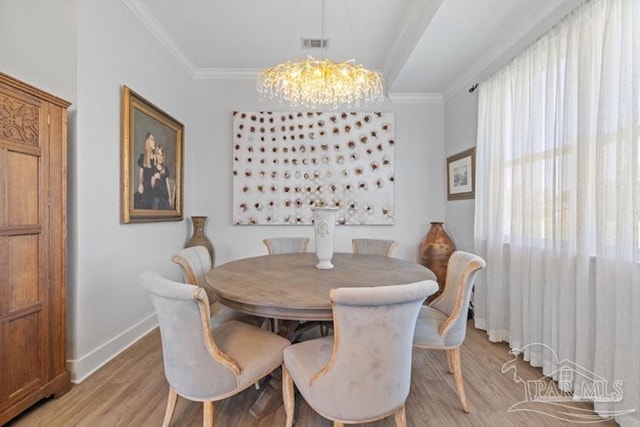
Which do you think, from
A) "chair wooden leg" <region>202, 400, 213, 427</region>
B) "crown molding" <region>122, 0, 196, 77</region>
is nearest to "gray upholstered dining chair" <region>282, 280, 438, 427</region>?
"chair wooden leg" <region>202, 400, 213, 427</region>

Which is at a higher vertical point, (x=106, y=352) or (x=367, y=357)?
(x=367, y=357)

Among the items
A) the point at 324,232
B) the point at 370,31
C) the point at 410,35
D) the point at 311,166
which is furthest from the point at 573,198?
the point at 311,166

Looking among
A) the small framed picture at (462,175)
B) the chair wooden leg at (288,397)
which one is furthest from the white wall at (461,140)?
the chair wooden leg at (288,397)

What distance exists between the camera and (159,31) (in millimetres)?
2932

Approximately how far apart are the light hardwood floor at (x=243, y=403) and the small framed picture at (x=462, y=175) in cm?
173

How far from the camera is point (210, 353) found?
1.36 meters

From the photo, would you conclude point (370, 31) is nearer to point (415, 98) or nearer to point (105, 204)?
point (415, 98)

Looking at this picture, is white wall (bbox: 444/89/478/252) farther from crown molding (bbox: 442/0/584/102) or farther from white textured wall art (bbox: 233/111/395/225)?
white textured wall art (bbox: 233/111/395/225)

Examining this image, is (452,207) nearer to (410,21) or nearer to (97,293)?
(410,21)

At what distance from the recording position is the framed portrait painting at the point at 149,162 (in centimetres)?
249

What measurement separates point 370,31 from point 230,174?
224cm

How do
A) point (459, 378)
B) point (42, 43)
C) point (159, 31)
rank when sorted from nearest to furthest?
point (459, 378) < point (42, 43) < point (159, 31)

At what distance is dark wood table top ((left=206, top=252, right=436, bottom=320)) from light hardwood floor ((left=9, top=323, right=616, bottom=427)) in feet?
2.25

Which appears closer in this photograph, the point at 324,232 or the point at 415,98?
the point at 324,232
